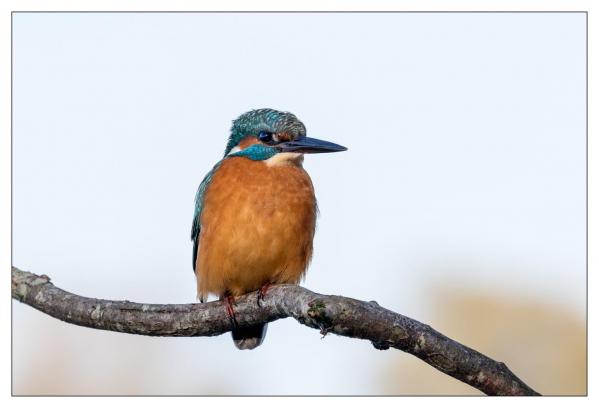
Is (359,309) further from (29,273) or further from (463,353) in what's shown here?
(29,273)

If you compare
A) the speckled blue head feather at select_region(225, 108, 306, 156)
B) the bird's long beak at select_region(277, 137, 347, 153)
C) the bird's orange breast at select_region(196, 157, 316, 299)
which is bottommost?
the bird's orange breast at select_region(196, 157, 316, 299)

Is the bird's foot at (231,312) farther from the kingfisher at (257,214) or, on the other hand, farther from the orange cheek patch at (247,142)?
the orange cheek patch at (247,142)

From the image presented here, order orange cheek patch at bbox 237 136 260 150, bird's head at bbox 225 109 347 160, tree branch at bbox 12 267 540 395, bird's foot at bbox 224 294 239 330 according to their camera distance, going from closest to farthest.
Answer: tree branch at bbox 12 267 540 395 < bird's foot at bbox 224 294 239 330 < bird's head at bbox 225 109 347 160 < orange cheek patch at bbox 237 136 260 150

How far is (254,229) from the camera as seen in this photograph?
491cm

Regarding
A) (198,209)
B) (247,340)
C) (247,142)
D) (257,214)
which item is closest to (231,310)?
(257,214)

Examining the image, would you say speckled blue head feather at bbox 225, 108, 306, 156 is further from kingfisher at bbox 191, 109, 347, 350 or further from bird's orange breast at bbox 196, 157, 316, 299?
bird's orange breast at bbox 196, 157, 316, 299

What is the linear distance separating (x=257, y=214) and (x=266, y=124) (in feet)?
2.42

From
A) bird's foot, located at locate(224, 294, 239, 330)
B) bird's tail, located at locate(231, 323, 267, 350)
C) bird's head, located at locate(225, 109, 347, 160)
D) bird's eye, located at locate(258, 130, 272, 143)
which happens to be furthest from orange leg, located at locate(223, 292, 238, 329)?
bird's eye, located at locate(258, 130, 272, 143)

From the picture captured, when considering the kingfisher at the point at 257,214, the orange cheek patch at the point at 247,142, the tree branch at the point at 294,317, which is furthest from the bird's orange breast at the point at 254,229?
the tree branch at the point at 294,317

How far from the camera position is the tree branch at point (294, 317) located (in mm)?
3584

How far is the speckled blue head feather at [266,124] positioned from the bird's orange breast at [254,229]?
27 centimetres

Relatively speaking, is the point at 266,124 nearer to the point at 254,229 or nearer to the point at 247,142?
the point at 247,142

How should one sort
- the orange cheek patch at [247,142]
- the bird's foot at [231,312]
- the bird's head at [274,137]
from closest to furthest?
the bird's foot at [231,312], the bird's head at [274,137], the orange cheek patch at [247,142]

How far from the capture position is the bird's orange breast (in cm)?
489
